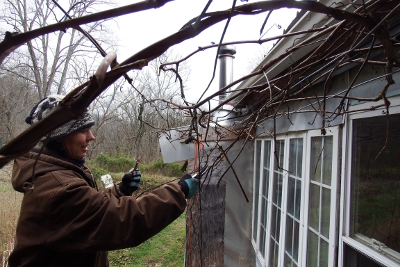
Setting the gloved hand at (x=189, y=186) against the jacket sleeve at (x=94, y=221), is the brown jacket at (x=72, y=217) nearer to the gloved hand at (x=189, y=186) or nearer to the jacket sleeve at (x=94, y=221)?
the jacket sleeve at (x=94, y=221)

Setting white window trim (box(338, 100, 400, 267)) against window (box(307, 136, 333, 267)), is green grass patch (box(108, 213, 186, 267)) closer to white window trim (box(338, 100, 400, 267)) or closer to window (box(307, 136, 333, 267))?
window (box(307, 136, 333, 267))

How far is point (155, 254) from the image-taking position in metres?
6.37

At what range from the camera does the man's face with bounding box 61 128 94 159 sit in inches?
62.2

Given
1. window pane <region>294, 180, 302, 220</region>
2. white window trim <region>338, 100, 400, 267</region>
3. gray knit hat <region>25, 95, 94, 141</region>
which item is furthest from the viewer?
window pane <region>294, 180, 302, 220</region>

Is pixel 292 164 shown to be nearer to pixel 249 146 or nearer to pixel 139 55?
pixel 249 146

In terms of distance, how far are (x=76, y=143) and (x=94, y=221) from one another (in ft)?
1.97

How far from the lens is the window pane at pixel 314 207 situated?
7.25 feet

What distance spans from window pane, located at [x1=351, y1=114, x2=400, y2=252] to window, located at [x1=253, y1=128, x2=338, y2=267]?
17cm

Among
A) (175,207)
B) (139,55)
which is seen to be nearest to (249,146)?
(175,207)

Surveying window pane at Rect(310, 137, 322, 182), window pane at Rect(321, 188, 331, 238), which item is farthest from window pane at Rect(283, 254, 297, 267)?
window pane at Rect(310, 137, 322, 182)

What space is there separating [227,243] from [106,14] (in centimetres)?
520

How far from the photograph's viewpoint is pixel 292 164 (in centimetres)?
292

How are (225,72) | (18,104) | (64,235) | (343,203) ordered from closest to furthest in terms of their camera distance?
(64,235) → (343,203) → (225,72) → (18,104)

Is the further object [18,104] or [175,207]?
[18,104]
